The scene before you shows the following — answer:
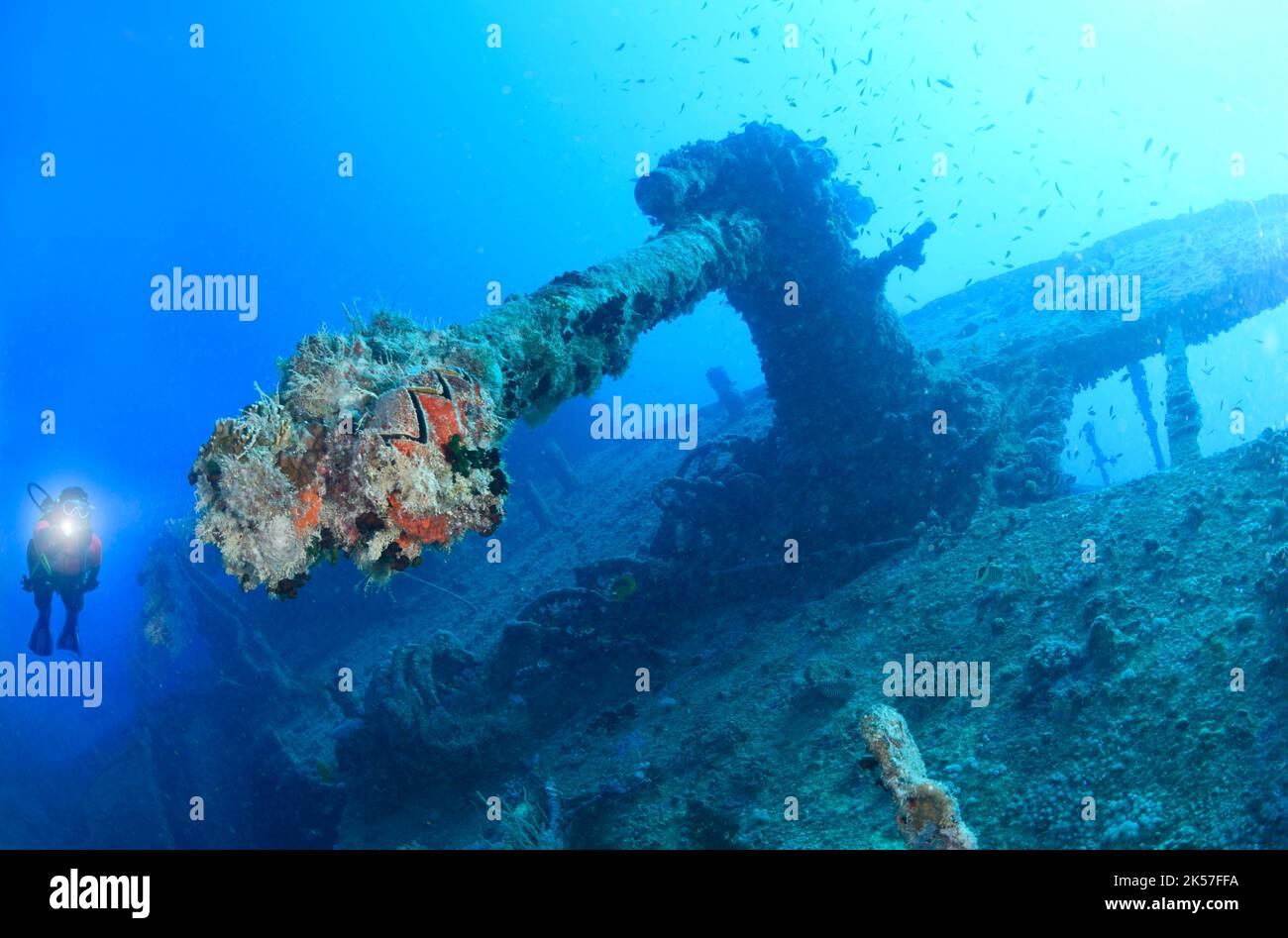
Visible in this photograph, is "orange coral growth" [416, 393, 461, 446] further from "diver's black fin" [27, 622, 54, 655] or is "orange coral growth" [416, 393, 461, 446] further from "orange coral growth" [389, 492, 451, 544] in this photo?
"diver's black fin" [27, 622, 54, 655]

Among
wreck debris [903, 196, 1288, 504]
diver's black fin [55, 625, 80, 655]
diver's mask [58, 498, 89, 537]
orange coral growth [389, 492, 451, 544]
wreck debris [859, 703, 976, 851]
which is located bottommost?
wreck debris [859, 703, 976, 851]

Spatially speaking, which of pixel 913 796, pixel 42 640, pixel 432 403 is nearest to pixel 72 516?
pixel 42 640

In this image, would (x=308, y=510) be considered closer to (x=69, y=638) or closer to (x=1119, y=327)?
(x=69, y=638)

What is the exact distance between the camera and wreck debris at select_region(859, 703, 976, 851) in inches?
129

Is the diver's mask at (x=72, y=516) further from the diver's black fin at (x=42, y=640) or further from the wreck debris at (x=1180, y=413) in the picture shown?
the wreck debris at (x=1180, y=413)

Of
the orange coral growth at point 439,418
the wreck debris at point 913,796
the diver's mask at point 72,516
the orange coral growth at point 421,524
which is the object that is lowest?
the wreck debris at point 913,796

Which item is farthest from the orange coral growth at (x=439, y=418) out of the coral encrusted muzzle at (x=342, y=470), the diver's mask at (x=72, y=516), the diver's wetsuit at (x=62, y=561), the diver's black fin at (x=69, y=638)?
the diver's black fin at (x=69, y=638)

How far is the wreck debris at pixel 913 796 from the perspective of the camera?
129 inches

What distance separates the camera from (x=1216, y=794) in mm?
3588

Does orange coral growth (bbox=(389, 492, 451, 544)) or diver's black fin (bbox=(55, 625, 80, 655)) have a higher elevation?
diver's black fin (bbox=(55, 625, 80, 655))

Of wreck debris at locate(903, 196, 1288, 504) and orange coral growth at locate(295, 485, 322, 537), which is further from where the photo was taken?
wreck debris at locate(903, 196, 1288, 504)

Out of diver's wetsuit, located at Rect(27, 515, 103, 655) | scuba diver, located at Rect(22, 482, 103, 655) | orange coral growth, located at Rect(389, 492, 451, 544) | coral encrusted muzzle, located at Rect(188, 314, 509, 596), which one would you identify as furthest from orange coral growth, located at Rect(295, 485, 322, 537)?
diver's wetsuit, located at Rect(27, 515, 103, 655)

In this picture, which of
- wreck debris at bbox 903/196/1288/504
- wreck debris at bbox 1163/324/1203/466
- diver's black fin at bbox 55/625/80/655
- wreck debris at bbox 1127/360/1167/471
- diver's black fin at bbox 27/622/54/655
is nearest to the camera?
wreck debris at bbox 1163/324/1203/466

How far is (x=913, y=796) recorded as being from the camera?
3330mm
